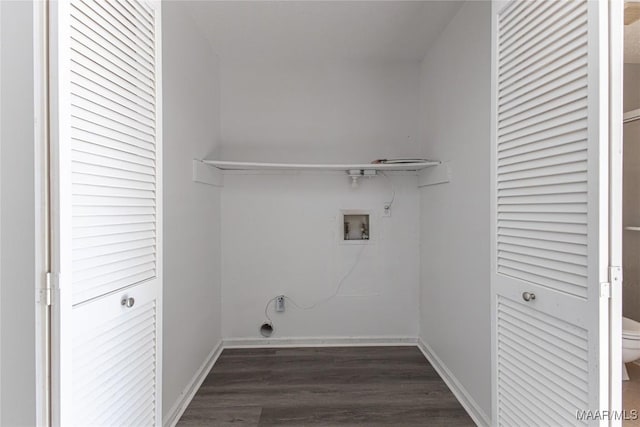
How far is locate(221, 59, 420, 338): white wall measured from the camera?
2.82 metres

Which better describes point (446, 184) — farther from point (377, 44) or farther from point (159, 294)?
point (159, 294)

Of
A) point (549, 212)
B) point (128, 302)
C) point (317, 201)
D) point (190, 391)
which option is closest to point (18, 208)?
point (128, 302)

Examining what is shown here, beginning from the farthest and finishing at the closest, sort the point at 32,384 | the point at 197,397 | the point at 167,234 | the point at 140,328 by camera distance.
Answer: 1. the point at 197,397
2. the point at 167,234
3. the point at 140,328
4. the point at 32,384

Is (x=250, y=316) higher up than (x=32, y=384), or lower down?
lower down

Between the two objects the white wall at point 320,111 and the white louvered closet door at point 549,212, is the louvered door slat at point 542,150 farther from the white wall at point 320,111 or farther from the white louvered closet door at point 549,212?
the white wall at point 320,111

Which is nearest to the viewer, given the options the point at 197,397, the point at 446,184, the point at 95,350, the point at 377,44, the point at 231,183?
the point at 95,350

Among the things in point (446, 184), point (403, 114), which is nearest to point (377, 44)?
point (403, 114)

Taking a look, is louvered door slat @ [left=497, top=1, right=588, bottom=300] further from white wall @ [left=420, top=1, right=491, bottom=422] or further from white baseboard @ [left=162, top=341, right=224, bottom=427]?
white baseboard @ [left=162, top=341, right=224, bottom=427]

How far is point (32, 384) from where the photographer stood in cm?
80

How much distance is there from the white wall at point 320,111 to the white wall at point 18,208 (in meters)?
2.01

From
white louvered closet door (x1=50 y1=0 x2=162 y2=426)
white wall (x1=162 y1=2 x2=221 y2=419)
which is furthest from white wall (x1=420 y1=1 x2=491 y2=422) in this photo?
white wall (x1=162 y1=2 x2=221 y2=419)

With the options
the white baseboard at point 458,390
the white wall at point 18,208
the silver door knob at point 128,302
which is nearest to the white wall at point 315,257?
the white baseboard at point 458,390

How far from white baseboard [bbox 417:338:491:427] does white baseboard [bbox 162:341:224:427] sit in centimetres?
167

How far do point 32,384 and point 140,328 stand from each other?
37 centimetres
